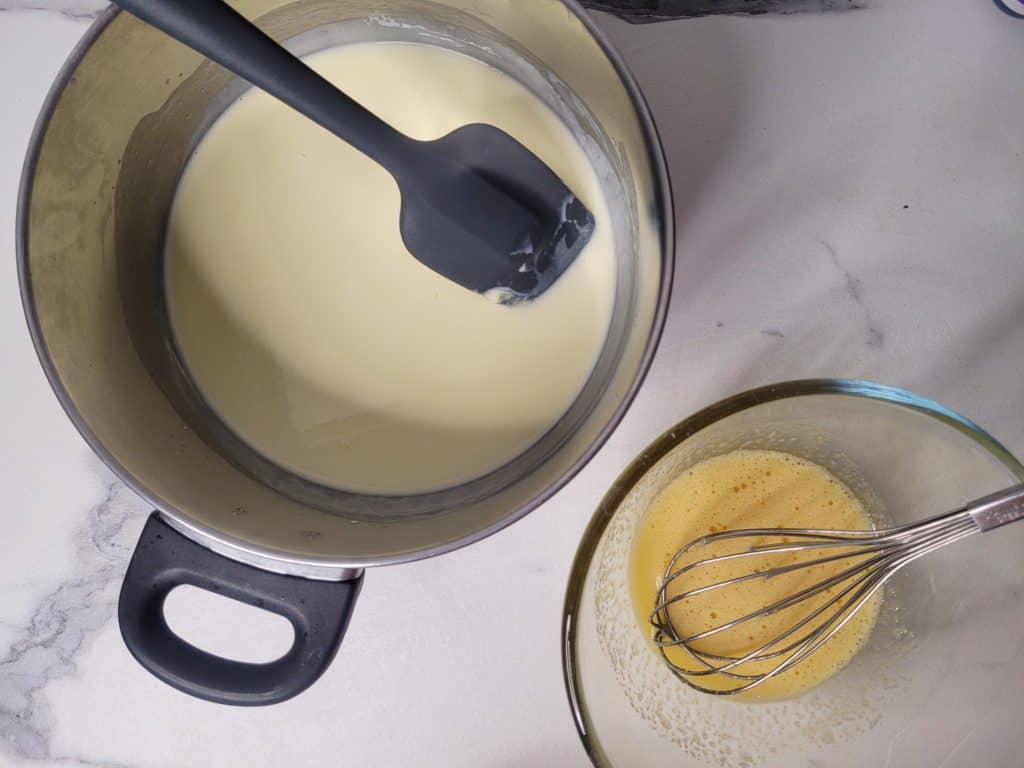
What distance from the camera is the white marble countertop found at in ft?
2.39

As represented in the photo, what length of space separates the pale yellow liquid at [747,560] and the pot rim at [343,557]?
0.18 metres

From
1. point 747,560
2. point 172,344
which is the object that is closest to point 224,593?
point 172,344

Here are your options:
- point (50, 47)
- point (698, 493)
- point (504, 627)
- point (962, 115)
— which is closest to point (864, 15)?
point (962, 115)

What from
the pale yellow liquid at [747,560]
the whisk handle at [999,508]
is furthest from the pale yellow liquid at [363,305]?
the whisk handle at [999,508]

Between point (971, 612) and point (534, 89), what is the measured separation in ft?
1.81

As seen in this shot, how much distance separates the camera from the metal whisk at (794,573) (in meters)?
0.61

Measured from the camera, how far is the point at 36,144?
0.57 metres

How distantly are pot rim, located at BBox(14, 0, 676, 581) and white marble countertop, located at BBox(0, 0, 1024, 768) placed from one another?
186 mm

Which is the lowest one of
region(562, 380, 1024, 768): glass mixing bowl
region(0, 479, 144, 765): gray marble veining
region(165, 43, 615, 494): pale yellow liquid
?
region(562, 380, 1024, 768): glass mixing bowl

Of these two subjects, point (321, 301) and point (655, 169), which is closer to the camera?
point (655, 169)

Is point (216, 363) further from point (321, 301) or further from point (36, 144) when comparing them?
point (36, 144)

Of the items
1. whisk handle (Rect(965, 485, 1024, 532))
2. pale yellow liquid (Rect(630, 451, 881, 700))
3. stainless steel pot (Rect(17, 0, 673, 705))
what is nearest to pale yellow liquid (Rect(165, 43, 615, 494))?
stainless steel pot (Rect(17, 0, 673, 705))

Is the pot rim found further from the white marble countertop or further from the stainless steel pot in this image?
the white marble countertop

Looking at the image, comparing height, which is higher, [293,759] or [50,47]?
[50,47]
